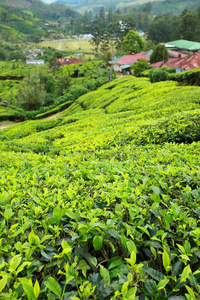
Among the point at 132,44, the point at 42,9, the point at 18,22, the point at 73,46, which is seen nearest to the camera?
the point at 132,44

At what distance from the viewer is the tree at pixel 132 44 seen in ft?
156

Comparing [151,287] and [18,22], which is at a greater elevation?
[18,22]

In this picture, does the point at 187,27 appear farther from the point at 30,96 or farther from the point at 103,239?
the point at 103,239

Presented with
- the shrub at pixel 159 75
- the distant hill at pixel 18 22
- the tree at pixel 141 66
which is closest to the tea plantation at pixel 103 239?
the shrub at pixel 159 75

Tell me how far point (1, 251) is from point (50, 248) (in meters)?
0.34

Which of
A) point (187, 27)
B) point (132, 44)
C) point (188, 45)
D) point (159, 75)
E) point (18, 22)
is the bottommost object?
point (159, 75)

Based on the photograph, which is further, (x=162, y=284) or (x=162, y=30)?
(x=162, y=30)

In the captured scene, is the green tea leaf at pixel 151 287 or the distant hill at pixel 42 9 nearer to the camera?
the green tea leaf at pixel 151 287

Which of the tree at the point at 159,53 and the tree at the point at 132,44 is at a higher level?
the tree at the point at 132,44

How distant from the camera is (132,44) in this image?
48.3 metres

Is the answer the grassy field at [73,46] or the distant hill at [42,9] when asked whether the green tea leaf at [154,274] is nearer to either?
the grassy field at [73,46]

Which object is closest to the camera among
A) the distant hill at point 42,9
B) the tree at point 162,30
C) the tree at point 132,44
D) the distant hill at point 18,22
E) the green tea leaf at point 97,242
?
the green tea leaf at point 97,242

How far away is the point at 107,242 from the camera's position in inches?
58.9

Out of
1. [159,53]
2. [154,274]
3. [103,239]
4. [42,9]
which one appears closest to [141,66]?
[159,53]
